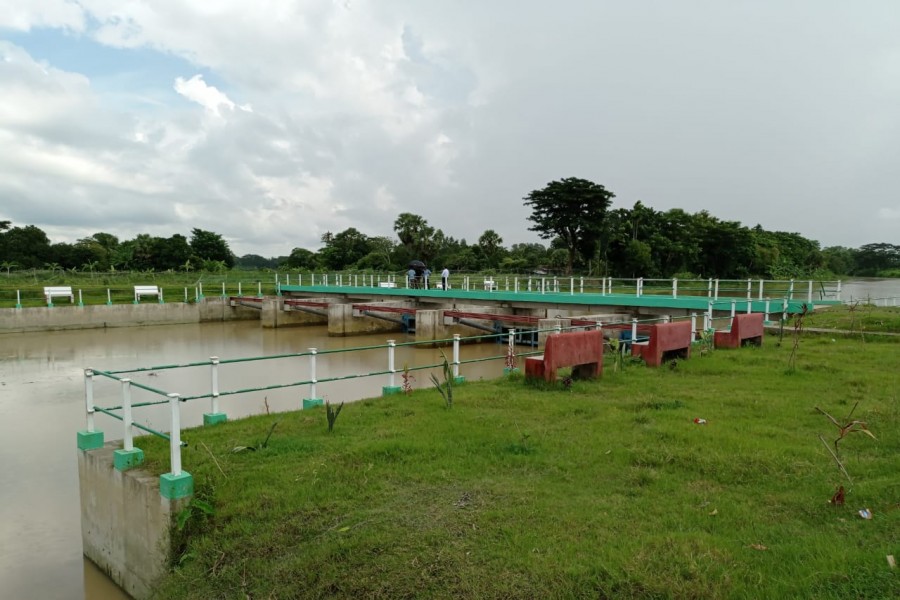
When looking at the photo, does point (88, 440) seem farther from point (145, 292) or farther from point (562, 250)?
point (562, 250)

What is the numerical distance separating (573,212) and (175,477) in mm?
41772

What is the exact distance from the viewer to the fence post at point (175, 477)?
462 centimetres

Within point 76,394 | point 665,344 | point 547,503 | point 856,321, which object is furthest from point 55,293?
point 856,321

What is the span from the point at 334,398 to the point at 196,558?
7.30 meters

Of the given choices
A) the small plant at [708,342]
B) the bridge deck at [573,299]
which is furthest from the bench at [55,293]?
the small plant at [708,342]

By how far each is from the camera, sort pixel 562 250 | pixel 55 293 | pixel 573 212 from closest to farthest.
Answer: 1. pixel 55 293
2. pixel 573 212
3. pixel 562 250

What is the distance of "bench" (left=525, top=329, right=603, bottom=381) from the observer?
26.5 feet

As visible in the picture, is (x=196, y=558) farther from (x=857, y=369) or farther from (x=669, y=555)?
(x=857, y=369)

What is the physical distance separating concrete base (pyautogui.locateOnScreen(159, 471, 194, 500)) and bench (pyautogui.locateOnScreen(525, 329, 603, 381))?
4823mm

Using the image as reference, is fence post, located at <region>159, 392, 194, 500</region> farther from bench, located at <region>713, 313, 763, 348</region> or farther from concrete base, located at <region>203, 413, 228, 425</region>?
bench, located at <region>713, 313, 763, 348</region>

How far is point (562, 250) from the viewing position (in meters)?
54.6

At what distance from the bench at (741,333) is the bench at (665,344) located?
1572 mm

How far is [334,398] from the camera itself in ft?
38.0

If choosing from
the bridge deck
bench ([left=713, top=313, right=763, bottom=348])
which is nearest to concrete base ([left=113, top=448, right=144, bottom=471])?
bench ([left=713, top=313, right=763, bottom=348])
